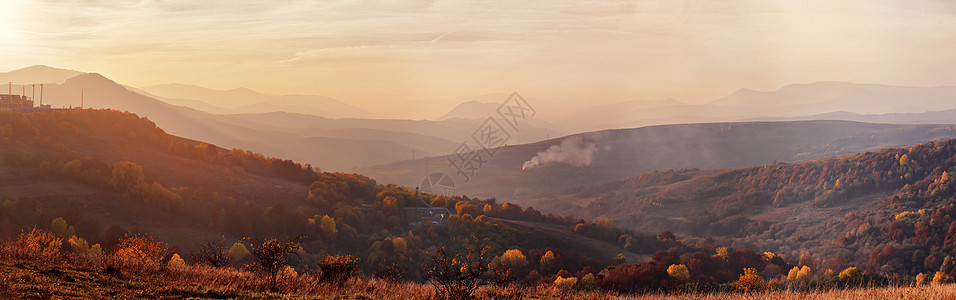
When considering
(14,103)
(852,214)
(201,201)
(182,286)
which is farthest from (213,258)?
(852,214)

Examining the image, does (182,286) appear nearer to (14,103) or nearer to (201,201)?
(201,201)

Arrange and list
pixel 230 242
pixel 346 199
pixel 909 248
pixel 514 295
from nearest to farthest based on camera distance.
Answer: pixel 514 295
pixel 230 242
pixel 346 199
pixel 909 248

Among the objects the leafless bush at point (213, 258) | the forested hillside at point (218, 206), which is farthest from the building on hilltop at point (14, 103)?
the leafless bush at point (213, 258)

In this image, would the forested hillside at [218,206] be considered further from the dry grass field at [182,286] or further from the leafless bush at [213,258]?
the dry grass field at [182,286]

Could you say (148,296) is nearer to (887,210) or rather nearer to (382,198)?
(382,198)

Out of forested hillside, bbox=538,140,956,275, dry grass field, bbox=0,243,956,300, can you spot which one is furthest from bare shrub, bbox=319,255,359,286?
forested hillside, bbox=538,140,956,275

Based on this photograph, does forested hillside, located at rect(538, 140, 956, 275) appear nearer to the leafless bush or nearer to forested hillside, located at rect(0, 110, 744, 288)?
forested hillside, located at rect(0, 110, 744, 288)

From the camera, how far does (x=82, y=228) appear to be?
61.8 meters

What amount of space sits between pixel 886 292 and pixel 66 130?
105751 millimetres

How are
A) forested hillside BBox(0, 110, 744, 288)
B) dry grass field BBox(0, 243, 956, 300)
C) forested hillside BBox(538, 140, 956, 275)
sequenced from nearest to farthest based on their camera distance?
dry grass field BBox(0, 243, 956, 300), forested hillside BBox(0, 110, 744, 288), forested hillside BBox(538, 140, 956, 275)

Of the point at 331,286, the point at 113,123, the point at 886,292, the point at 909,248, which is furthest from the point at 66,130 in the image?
the point at 909,248

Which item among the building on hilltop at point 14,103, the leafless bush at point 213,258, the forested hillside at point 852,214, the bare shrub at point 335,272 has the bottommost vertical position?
the forested hillside at point 852,214

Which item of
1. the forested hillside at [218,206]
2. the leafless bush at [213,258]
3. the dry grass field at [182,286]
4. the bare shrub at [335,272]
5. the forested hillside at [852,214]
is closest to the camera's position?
the dry grass field at [182,286]

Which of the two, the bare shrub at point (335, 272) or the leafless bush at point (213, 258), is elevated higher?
the bare shrub at point (335, 272)
